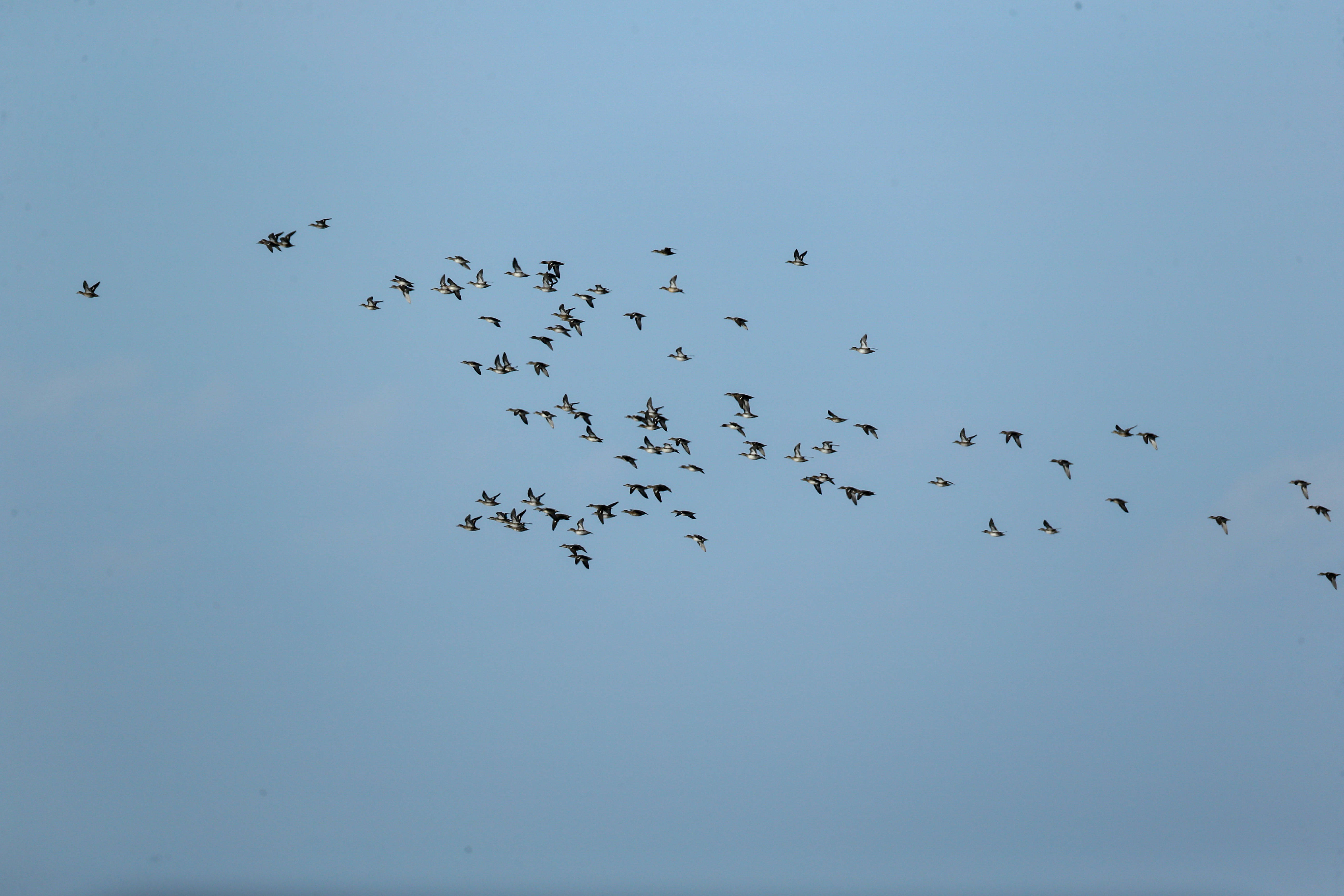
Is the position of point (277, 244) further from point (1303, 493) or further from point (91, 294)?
point (1303, 493)

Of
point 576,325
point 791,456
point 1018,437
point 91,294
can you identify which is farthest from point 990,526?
point 91,294

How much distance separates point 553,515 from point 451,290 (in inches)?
A: 675

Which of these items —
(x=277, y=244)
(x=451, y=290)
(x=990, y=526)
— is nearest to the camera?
(x=277, y=244)

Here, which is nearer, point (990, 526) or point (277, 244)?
point (277, 244)

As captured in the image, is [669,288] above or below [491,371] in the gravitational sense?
above

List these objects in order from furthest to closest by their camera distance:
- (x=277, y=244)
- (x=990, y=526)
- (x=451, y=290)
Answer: (x=990, y=526)
(x=451, y=290)
(x=277, y=244)

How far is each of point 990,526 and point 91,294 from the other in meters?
67.0

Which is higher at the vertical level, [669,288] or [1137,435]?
[669,288]

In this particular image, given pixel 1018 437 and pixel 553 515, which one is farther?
pixel 1018 437

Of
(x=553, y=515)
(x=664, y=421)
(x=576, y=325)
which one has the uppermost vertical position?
(x=576, y=325)

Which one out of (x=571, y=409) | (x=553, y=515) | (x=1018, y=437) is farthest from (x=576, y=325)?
(x=1018, y=437)

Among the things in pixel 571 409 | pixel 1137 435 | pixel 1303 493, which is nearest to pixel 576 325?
pixel 571 409

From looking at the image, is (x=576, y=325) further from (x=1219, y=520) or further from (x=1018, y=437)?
(x=1219, y=520)

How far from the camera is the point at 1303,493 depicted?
315ft
